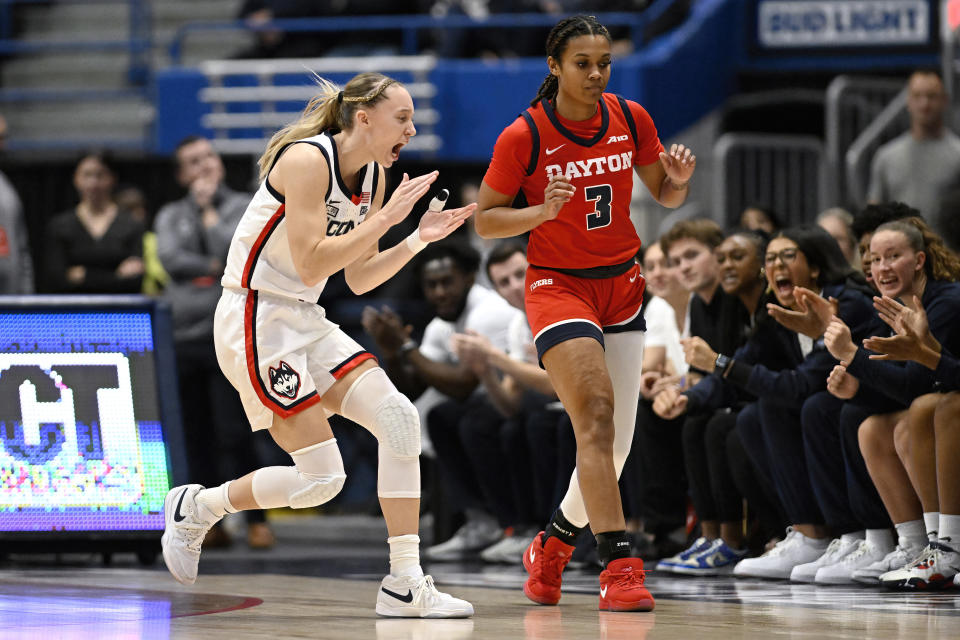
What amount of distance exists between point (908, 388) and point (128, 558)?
4603 mm

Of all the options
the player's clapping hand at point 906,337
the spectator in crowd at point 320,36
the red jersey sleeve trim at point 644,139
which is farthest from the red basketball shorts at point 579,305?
the spectator in crowd at point 320,36

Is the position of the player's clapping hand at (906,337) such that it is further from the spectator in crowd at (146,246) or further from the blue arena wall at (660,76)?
the blue arena wall at (660,76)

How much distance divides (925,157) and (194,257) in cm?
479

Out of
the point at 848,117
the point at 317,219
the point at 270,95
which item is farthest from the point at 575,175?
the point at 270,95

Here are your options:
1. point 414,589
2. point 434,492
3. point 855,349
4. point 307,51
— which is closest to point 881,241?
point 855,349

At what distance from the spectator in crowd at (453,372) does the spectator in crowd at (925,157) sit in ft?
9.01

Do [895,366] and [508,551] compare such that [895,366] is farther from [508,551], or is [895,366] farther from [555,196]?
[508,551]

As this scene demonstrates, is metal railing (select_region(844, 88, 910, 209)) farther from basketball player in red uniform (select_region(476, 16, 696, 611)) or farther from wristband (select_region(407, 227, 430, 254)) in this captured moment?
wristband (select_region(407, 227, 430, 254))

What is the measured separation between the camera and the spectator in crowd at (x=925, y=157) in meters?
9.97

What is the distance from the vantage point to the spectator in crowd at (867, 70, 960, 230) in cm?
997

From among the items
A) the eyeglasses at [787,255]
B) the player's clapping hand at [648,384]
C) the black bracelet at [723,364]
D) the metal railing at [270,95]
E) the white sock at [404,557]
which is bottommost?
the white sock at [404,557]

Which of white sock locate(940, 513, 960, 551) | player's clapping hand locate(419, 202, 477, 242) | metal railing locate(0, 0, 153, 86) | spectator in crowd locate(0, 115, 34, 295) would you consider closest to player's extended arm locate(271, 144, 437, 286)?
player's clapping hand locate(419, 202, 477, 242)

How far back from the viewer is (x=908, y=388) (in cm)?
656

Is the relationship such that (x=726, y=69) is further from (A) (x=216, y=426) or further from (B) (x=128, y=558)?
(B) (x=128, y=558)
